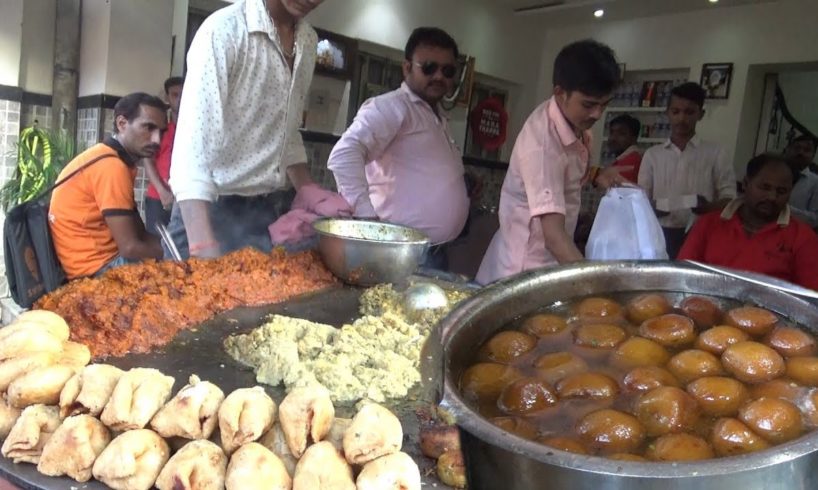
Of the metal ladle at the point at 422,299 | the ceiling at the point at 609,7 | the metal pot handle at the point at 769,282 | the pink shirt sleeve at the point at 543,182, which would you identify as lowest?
the metal ladle at the point at 422,299

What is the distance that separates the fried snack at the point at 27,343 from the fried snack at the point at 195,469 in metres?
0.38

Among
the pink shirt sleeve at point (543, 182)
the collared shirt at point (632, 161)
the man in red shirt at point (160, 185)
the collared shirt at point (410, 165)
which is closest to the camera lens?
the pink shirt sleeve at point (543, 182)

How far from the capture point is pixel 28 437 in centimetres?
94

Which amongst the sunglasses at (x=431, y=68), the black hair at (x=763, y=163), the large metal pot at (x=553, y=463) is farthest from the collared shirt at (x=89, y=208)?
the black hair at (x=763, y=163)

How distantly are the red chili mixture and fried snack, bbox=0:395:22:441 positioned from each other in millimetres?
303

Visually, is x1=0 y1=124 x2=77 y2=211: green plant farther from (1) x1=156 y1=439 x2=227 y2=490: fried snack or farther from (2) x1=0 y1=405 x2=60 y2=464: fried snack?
(1) x1=156 y1=439 x2=227 y2=490: fried snack

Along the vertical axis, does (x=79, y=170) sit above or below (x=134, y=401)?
above

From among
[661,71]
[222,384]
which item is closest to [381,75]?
[661,71]

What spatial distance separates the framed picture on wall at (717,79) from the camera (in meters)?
6.50

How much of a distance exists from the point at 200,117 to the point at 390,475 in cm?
139

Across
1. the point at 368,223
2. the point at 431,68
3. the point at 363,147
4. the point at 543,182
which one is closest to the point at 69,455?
the point at 368,223

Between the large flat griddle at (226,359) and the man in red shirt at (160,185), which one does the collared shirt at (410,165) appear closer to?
the large flat griddle at (226,359)

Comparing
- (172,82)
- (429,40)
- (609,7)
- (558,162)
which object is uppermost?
(609,7)

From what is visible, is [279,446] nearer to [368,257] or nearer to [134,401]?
[134,401]
